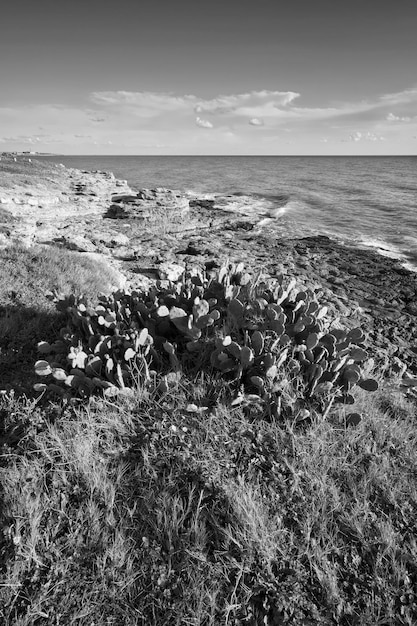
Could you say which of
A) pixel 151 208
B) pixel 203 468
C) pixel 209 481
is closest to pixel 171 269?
pixel 203 468

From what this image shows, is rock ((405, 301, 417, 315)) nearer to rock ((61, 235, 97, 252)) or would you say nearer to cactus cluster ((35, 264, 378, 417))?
cactus cluster ((35, 264, 378, 417))

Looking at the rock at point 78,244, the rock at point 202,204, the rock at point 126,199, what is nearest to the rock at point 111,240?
the rock at point 78,244

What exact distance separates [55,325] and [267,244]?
1157 centimetres

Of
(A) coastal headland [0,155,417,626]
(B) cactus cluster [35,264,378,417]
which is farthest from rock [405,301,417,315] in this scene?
(B) cactus cluster [35,264,378,417]

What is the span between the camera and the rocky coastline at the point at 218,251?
8742 millimetres

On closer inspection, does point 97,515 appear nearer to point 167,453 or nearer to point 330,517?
point 167,453

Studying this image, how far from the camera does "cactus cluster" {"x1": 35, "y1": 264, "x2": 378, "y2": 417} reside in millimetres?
3646

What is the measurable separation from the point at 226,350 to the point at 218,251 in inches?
403

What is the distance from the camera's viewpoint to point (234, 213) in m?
22.6

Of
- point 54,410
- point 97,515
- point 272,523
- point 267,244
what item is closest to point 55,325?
point 54,410

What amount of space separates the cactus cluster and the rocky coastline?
2248 mm

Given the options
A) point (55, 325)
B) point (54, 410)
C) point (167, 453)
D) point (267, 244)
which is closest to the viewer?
point (167, 453)

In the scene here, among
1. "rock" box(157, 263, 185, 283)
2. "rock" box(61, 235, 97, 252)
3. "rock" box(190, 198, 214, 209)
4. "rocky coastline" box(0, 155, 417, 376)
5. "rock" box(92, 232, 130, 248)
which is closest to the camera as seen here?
"rocky coastline" box(0, 155, 417, 376)

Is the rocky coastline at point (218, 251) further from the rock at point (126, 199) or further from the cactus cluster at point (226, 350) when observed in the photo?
the cactus cluster at point (226, 350)
